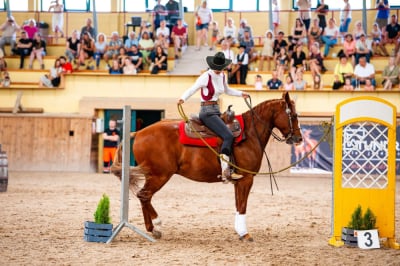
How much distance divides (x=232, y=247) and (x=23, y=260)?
8.69 feet

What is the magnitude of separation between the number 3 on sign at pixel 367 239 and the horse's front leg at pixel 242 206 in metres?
1.42

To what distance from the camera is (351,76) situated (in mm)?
23953

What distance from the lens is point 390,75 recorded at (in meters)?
23.8

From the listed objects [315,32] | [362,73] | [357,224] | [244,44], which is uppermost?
[315,32]

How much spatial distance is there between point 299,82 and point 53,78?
7819 mm

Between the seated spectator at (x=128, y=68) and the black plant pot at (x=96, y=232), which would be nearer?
the black plant pot at (x=96, y=232)

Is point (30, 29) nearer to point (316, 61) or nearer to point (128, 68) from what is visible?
point (128, 68)

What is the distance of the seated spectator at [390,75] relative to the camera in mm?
23503

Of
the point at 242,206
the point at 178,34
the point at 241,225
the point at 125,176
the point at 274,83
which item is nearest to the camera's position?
the point at 125,176

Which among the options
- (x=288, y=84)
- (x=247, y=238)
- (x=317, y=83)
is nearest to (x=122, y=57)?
(x=288, y=84)

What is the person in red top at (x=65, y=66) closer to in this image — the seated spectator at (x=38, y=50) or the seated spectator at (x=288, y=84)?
the seated spectator at (x=38, y=50)

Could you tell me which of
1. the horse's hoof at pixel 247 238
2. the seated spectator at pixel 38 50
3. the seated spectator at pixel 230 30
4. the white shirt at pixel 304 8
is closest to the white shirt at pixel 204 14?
the seated spectator at pixel 230 30

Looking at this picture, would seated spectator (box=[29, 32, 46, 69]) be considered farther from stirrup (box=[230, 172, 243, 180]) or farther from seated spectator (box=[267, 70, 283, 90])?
stirrup (box=[230, 172, 243, 180])

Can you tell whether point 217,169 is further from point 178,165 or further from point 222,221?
point 222,221
